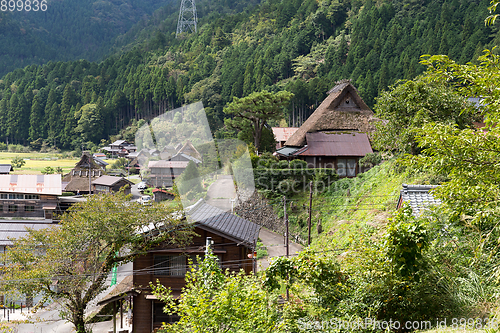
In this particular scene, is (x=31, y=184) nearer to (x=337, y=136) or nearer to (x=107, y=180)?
(x=107, y=180)

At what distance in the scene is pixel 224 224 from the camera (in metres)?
10.9

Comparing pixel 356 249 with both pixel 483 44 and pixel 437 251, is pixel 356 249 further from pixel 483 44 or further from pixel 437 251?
pixel 483 44

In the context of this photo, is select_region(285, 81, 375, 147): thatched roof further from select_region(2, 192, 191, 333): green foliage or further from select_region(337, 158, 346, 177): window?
select_region(2, 192, 191, 333): green foliage

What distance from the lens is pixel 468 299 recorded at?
4.23 m

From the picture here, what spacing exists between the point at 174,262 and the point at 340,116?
51.1 feet

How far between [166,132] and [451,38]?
3397 cm

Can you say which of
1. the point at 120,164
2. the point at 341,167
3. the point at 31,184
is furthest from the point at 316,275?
the point at 120,164

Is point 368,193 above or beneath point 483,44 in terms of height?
beneath

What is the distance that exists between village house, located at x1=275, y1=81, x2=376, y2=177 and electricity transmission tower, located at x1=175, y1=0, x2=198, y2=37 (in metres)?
78.8

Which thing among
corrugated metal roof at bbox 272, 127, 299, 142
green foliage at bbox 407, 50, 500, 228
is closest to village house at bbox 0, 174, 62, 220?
corrugated metal roof at bbox 272, 127, 299, 142

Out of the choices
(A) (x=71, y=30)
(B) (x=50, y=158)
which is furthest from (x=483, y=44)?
(A) (x=71, y=30)

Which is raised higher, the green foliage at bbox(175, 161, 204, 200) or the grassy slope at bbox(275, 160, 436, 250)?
the green foliage at bbox(175, 161, 204, 200)

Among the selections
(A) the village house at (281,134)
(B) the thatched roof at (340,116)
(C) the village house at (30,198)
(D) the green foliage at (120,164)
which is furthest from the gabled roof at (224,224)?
(D) the green foliage at (120,164)

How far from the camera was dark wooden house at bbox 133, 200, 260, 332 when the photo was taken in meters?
10.0
